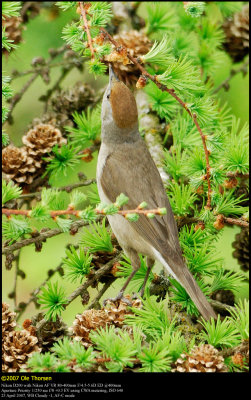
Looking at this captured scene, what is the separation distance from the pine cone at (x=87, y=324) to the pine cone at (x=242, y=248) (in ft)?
4.26

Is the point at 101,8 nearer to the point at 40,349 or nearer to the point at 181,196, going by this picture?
the point at 181,196

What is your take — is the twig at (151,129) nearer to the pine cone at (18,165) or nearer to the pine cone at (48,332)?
the pine cone at (18,165)

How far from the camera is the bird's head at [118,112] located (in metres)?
3.36

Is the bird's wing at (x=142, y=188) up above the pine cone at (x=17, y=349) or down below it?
above

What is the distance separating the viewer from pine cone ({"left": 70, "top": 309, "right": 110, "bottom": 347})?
8.02ft

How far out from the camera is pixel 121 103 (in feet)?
11.1

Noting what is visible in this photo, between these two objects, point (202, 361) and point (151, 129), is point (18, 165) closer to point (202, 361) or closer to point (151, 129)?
point (151, 129)

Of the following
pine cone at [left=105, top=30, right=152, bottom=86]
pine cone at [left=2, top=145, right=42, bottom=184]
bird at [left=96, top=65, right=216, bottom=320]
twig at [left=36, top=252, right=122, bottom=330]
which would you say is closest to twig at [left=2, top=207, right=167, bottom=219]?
twig at [left=36, top=252, right=122, bottom=330]

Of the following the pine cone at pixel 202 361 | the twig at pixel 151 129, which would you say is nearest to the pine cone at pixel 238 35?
the twig at pixel 151 129

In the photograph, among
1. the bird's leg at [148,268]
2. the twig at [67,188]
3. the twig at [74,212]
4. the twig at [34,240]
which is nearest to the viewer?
the twig at [74,212]

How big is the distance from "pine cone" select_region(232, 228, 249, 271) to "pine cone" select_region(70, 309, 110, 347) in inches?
51.1

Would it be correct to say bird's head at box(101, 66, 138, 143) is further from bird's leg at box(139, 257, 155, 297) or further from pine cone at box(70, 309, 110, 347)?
pine cone at box(70, 309, 110, 347)

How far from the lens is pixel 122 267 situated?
3.01 meters
